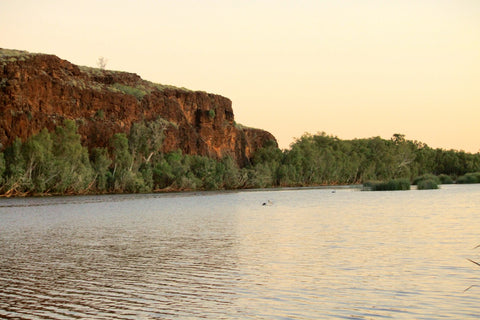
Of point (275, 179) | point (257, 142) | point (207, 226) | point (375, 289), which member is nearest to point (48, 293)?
point (375, 289)

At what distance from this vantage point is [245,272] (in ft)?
58.7

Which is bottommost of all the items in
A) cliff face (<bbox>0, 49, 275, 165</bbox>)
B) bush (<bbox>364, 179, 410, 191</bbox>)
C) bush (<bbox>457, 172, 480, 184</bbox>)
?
bush (<bbox>364, 179, 410, 191</bbox>)

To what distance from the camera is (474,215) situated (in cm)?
3847

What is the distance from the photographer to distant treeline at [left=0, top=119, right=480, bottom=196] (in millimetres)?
76750

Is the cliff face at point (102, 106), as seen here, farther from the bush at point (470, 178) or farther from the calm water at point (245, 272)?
the calm water at point (245, 272)

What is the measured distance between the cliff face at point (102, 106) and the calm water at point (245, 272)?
6410 centimetres

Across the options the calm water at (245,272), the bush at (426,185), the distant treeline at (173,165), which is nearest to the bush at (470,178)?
the bush at (426,185)

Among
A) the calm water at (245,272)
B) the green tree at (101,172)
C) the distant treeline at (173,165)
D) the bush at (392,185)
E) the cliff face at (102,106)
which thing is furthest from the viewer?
the cliff face at (102,106)

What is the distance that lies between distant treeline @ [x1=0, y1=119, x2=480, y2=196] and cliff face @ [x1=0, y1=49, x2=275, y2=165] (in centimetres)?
441

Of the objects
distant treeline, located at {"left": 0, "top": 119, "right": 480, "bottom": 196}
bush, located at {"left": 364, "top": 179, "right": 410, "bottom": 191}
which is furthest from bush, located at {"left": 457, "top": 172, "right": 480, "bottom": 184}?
distant treeline, located at {"left": 0, "top": 119, "right": 480, "bottom": 196}

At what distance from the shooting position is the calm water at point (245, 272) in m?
13.0

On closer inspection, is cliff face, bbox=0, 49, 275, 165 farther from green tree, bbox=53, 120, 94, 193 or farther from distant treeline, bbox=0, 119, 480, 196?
green tree, bbox=53, 120, 94, 193

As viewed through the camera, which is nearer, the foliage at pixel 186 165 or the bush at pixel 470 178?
the foliage at pixel 186 165

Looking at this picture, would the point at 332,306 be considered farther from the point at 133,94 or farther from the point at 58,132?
the point at 133,94
